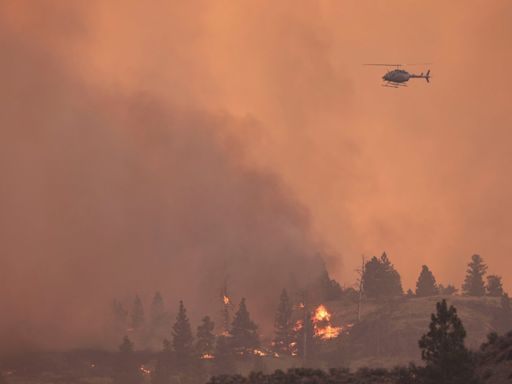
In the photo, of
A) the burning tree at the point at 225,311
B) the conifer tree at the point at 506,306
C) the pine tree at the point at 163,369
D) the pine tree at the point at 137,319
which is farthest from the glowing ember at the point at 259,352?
the pine tree at the point at 137,319

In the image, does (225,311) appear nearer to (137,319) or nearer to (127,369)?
(137,319)

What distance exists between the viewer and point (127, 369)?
142m

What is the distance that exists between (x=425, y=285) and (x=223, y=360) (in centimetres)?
7312

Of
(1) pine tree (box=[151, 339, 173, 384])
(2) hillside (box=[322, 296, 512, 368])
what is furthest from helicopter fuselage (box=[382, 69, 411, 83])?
(1) pine tree (box=[151, 339, 173, 384])

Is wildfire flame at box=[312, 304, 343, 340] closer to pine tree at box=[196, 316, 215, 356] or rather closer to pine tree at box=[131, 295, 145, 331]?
pine tree at box=[196, 316, 215, 356]

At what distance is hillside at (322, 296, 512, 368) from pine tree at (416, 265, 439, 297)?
29.7ft

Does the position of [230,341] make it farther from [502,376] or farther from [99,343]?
[502,376]

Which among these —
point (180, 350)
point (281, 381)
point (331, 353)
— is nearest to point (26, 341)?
point (180, 350)

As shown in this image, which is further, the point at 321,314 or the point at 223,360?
the point at 321,314

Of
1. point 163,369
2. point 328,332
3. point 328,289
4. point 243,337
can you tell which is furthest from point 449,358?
point 328,289

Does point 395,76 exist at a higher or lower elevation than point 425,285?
higher

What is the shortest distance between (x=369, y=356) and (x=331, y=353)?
934cm

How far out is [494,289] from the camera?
7249 inches

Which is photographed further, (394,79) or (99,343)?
(99,343)
